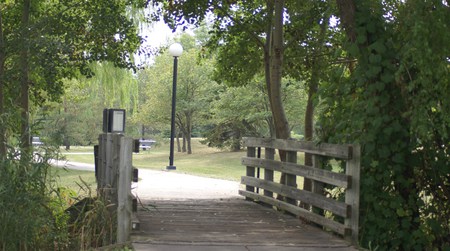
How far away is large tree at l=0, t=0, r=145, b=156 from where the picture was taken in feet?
43.3

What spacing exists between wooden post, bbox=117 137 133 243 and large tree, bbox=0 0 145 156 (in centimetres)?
618

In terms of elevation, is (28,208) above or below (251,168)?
below

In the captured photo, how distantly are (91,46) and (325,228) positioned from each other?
8191 millimetres

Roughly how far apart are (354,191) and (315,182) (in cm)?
128

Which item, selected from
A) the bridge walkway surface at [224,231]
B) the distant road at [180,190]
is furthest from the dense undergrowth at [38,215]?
the distant road at [180,190]

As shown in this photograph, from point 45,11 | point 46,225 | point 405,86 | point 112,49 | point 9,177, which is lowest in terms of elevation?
point 46,225

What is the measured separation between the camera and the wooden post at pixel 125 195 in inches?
288

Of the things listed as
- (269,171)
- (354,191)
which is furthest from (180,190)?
(354,191)

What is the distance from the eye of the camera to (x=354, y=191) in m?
7.32

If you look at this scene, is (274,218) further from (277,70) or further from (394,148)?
(277,70)

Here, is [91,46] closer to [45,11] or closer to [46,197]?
[45,11]

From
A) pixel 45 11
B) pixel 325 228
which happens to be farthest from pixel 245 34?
pixel 325 228

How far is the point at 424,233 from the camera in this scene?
24.5 ft

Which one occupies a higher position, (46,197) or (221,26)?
(221,26)
